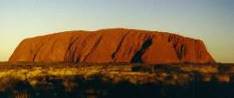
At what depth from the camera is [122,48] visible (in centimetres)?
9644

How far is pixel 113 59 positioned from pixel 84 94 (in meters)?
71.3

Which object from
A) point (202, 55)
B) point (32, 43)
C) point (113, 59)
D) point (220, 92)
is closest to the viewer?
point (220, 92)

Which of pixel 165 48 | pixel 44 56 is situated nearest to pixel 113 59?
pixel 165 48

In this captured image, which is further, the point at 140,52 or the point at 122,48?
the point at 122,48

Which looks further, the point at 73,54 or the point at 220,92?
the point at 73,54

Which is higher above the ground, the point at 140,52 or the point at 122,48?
the point at 122,48

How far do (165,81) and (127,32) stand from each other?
6805 centimetres

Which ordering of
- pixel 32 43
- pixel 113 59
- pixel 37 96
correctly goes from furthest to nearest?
pixel 32 43
pixel 113 59
pixel 37 96

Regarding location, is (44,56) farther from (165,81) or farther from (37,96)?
(37,96)

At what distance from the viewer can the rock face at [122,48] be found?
310 ft

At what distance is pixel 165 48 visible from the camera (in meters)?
96.2

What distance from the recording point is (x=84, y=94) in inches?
926

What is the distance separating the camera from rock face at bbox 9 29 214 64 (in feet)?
310

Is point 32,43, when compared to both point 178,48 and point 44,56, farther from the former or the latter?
point 178,48
